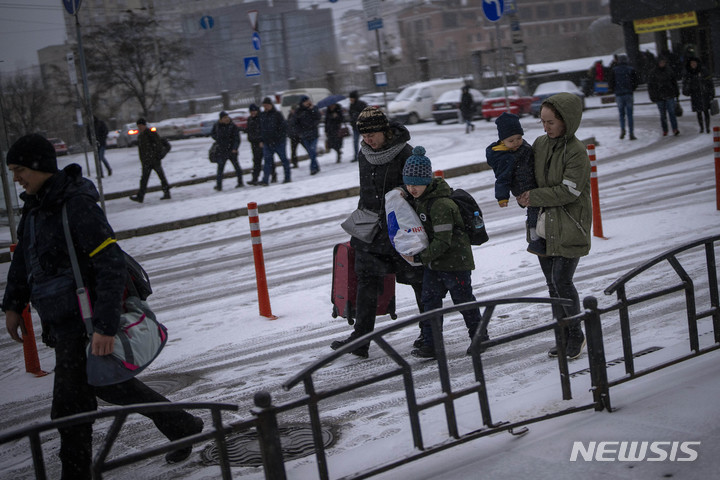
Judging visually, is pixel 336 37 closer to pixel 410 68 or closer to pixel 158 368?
pixel 410 68

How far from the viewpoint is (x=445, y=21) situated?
99.4 metres

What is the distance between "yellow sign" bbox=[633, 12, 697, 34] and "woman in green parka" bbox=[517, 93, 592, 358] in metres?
29.3

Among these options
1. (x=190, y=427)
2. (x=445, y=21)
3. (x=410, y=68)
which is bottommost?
(x=190, y=427)

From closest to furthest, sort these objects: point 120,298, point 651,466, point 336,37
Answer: point 651,466, point 120,298, point 336,37

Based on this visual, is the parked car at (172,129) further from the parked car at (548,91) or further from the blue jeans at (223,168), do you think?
the blue jeans at (223,168)

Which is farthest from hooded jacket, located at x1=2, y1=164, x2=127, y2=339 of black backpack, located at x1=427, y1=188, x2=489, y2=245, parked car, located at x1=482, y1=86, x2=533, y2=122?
parked car, located at x1=482, y1=86, x2=533, y2=122

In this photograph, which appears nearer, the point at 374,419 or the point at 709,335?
the point at 374,419

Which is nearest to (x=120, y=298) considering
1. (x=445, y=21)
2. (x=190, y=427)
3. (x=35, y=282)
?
(x=35, y=282)

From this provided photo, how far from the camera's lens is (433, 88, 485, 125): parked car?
1293 inches

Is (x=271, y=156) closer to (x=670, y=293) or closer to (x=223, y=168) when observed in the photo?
(x=223, y=168)

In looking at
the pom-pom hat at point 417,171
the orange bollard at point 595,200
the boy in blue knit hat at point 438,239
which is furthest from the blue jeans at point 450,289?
the orange bollard at point 595,200

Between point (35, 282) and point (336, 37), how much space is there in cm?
12064

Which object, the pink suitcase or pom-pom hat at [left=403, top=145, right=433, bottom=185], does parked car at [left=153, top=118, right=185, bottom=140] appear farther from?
pom-pom hat at [left=403, top=145, right=433, bottom=185]

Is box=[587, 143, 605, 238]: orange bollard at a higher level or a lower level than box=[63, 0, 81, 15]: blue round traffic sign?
lower
